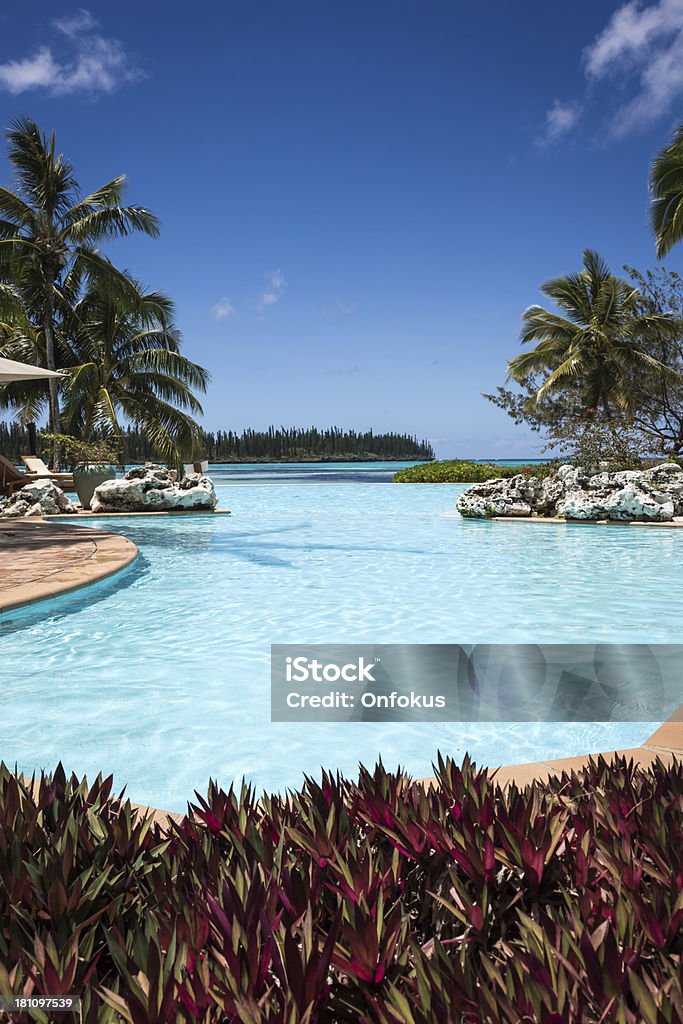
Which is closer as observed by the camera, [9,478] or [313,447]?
[9,478]

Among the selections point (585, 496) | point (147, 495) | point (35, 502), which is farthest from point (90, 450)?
point (585, 496)

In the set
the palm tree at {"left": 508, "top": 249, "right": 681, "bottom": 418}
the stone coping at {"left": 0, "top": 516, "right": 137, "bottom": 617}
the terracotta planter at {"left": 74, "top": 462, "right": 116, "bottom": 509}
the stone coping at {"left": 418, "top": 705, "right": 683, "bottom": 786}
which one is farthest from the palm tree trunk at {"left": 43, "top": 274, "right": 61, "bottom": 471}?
the stone coping at {"left": 418, "top": 705, "right": 683, "bottom": 786}

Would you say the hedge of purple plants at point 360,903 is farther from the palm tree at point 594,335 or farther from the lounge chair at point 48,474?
the palm tree at point 594,335

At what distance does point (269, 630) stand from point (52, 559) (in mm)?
3813

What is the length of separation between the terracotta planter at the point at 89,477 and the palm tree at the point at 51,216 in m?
3.67

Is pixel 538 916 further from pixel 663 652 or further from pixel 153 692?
pixel 663 652

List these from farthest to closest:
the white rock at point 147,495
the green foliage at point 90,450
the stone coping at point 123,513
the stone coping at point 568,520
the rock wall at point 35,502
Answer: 1. the green foliage at point 90,450
2. the white rock at point 147,495
3. the stone coping at point 123,513
4. the rock wall at point 35,502
5. the stone coping at point 568,520

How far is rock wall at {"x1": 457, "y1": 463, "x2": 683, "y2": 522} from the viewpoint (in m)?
15.2

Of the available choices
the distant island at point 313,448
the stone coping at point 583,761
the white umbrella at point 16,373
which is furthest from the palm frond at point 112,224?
the distant island at point 313,448

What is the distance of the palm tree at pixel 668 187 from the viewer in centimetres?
1766

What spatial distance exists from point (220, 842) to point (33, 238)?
23.6 m

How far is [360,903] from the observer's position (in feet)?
4.33

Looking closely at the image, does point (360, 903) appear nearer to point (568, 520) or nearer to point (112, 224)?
point (568, 520)

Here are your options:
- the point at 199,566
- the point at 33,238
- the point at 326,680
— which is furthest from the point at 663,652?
the point at 33,238
